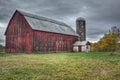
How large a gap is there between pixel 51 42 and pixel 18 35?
7950 millimetres

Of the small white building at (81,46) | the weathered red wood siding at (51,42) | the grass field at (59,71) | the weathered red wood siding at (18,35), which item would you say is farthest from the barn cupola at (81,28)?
the grass field at (59,71)

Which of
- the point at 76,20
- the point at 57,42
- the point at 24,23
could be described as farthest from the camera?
the point at 76,20

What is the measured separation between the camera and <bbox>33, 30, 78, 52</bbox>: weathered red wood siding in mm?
37312

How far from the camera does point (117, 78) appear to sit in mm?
7723

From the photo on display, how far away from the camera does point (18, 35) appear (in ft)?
125

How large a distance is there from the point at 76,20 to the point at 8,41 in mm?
30371

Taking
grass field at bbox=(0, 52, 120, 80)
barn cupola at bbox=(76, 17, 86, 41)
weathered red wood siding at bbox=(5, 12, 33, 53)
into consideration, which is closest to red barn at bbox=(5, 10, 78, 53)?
weathered red wood siding at bbox=(5, 12, 33, 53)

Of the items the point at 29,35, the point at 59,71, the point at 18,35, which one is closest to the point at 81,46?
the point at 29,35

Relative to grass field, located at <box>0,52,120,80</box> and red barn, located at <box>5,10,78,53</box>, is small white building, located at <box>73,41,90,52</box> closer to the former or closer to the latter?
red barn, located at <box>5,10,78,53</box>

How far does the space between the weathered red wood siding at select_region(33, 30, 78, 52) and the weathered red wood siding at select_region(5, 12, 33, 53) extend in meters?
1.45

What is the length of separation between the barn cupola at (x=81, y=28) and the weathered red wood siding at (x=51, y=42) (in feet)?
36.6

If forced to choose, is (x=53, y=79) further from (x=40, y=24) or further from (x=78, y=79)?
(x=40, y=24)

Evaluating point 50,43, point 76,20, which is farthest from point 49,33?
point 76,20

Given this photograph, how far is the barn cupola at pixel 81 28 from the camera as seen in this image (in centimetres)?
6206
